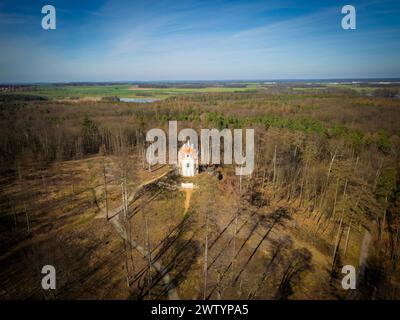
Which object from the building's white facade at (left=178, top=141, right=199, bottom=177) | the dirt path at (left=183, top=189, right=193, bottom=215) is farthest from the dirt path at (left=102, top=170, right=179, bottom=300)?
the dirt path at (left=183, top=189, right=193, bottom=215)

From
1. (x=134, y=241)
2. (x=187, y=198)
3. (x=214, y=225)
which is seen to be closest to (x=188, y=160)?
(x=187, y=198)

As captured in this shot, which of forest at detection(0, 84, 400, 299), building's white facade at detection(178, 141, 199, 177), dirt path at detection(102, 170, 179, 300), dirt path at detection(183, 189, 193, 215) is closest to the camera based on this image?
dirt path at detection(102, 170, 179, 300)

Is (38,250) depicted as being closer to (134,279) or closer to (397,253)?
(134,279)

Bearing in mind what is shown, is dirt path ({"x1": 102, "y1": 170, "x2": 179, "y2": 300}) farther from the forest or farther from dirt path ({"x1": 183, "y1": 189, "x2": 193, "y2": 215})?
dirt path ({"x1": 183, "y1": 189, "x2": 193, "y2": 215})

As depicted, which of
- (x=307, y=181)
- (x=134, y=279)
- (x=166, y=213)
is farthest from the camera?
(x=307, y=181)

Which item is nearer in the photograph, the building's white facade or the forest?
the forest
